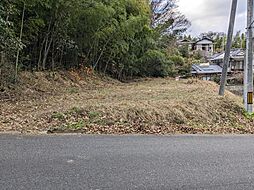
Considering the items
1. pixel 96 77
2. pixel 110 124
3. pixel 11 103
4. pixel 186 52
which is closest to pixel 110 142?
pixel 110 124

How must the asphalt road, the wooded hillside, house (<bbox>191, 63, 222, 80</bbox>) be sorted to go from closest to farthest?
the asphalt road < the wooded hillside < house (<bbox>191, 63, 222, 80</bbox>)

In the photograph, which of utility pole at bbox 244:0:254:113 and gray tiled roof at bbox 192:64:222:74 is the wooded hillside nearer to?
utility pole at bbox 244:0:254:113

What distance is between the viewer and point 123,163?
161 inches

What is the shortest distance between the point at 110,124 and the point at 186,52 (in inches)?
1249

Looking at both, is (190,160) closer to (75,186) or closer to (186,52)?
(75,186)

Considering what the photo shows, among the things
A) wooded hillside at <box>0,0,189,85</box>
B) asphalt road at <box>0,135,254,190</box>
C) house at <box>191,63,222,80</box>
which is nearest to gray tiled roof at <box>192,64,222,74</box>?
house at <box>191,63,222,80</box>

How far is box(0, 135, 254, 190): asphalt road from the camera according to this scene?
133 inches

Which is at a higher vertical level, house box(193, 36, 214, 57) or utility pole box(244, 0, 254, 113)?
house box(193, 36, 214, 57)

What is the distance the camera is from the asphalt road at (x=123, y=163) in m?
3.37

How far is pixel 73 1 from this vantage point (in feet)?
39.6

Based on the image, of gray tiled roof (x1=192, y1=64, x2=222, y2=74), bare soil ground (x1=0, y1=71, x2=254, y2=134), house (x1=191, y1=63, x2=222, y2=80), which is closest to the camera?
bare soil ground (x1=0, y1=71, x2=254, y2=134)

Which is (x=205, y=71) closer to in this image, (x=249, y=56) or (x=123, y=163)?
(x=249, y=56)

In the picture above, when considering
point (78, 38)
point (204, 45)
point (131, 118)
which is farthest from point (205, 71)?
point (131, 118)

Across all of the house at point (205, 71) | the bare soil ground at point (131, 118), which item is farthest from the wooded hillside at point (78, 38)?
the house at point (205, 71)
